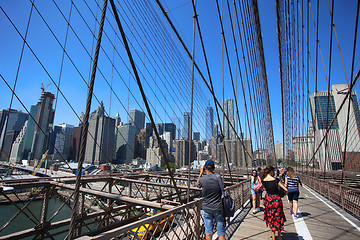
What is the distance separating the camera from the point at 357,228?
11.6 ft

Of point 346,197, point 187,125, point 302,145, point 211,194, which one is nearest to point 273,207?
point 211,194

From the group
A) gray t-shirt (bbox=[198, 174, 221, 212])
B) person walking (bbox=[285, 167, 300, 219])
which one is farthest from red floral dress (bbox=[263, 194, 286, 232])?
person walking (bbox=[285, 167, 300, 219])

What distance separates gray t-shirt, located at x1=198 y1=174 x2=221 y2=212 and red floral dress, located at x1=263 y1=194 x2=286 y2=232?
3.58ft

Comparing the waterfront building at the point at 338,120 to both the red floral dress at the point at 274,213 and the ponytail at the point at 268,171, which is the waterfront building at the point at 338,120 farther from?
the red floral dress at the point at 274,213

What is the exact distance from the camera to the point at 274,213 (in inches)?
106


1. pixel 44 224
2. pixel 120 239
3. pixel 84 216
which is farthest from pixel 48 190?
pixel 120 239

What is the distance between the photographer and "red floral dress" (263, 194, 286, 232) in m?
2.62

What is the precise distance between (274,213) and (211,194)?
1.20 metres

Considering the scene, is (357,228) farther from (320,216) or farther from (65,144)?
(65,144)

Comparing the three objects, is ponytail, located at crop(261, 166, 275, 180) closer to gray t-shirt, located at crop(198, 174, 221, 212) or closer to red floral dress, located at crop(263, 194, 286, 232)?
red floral dress, located at crop(263, 194, 286, 232)

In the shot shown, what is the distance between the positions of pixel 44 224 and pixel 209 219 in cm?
400

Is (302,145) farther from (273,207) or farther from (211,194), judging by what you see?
(211,194)

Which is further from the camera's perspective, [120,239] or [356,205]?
[356,205]

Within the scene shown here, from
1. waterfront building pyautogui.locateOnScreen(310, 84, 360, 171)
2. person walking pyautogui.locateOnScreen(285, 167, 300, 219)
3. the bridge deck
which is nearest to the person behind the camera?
the bridge deck
